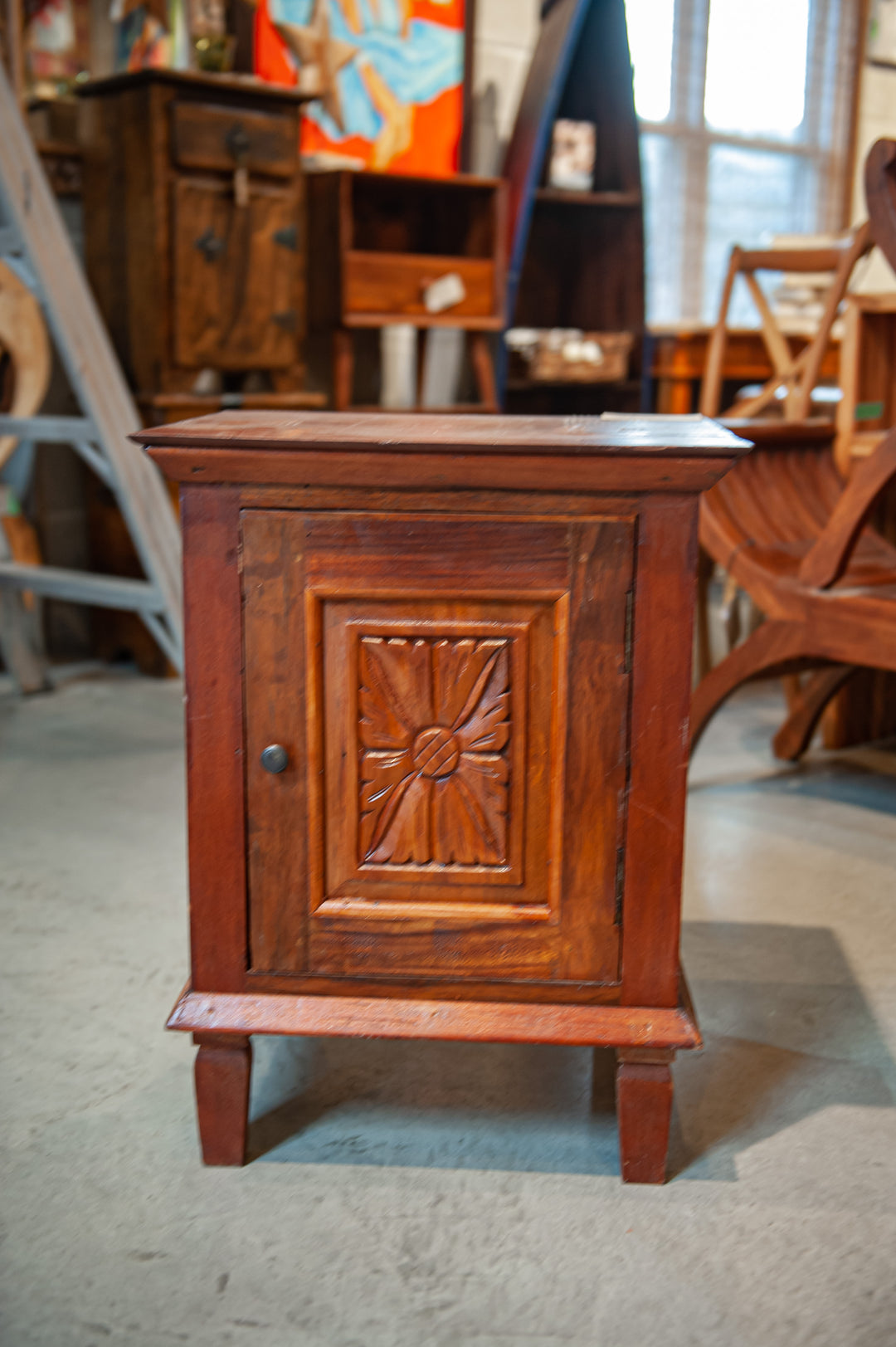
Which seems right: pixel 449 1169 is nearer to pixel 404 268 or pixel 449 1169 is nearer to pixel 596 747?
pixel 596 747

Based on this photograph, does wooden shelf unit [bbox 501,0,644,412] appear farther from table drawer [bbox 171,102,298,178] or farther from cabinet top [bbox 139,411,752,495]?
cabinet top [bbox 139,411,752,495]

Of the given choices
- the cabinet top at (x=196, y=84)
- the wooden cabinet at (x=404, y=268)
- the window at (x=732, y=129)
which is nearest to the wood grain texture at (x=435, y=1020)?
the cabinet top at (x=196, y=84)

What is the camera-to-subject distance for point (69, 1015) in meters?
1.63

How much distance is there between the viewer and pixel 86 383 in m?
2.79

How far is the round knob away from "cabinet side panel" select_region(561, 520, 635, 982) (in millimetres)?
273

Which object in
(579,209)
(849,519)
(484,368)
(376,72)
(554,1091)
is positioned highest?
(376,72)

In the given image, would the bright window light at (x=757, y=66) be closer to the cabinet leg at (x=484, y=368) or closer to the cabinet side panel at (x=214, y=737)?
the cabinet leg at (x=484, y=368)

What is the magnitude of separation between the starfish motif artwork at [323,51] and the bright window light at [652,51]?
1.58m

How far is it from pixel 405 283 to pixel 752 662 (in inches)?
74.8

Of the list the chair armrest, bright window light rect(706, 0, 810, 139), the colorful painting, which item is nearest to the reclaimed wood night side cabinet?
the chair armrest

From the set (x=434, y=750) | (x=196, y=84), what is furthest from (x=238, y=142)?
(x=434, y=750)

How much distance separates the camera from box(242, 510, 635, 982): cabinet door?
120cm

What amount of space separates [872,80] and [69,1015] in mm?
5736

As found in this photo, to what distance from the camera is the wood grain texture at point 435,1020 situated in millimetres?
1248
